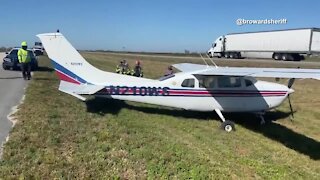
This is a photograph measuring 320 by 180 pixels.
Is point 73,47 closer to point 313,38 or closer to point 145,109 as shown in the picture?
point 145,109

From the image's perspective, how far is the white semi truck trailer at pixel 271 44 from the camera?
4542cm

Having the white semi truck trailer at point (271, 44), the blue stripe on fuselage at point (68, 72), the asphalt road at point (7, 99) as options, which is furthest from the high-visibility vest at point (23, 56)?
the white semi truck trailer at point (271, 44)

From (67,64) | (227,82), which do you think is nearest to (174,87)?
(227,82)

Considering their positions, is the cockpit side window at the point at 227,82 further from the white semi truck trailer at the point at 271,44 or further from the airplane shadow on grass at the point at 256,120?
the white semi truck trailer at the point at 271,44

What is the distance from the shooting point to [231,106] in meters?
11.8

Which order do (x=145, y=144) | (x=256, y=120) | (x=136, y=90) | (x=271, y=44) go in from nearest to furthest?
(x=145, y=144) < (x=136, y=90) < (x=256, y=120) < (x=271, y=44)

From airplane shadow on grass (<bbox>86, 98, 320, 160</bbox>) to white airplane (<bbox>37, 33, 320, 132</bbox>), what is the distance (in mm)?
802

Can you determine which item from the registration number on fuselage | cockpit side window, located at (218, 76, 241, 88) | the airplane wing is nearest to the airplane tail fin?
the registration number on fuselage

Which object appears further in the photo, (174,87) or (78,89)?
(174,87)

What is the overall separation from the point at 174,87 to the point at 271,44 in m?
43.6

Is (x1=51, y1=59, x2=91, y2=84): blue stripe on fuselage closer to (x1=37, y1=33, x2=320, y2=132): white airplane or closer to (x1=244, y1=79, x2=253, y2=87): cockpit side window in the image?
(x1=37, y1=33, x2=320, y2=132): white airplane

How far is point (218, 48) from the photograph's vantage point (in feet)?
203

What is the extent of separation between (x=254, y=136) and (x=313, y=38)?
3870 centimetres

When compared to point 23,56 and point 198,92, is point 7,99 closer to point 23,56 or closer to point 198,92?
point 23,56
